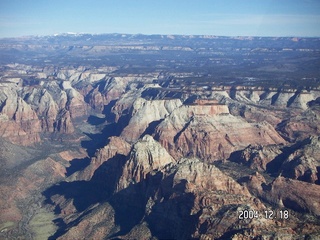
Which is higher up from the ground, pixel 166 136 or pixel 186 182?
pixel 186 182

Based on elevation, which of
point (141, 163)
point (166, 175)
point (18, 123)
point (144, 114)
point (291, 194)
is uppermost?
point (166, 175)

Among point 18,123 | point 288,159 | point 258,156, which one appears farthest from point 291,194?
point 18,123

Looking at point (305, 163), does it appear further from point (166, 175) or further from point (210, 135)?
point (210, 135)

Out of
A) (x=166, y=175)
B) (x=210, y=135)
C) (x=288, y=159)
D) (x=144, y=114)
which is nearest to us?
(x=166, y=175)

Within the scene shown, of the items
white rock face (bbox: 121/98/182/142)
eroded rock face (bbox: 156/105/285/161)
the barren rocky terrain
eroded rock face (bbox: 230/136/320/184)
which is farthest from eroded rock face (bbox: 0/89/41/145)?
eroded rock face (bbox: 230/136/320/184)

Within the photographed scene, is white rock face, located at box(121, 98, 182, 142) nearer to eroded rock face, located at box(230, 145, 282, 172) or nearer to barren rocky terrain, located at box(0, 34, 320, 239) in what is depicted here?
barren rocky terrain, located at box(0, 34, 320, 239)

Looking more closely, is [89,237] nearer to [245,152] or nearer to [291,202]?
[291,202]


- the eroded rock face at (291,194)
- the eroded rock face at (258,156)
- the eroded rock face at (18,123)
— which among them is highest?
the eroded rock face at (291,194)

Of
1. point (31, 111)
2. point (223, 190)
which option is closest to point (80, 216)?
point (223, 190)

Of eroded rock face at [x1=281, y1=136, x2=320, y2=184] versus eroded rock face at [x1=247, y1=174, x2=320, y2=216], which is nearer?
eroded rock face at [x1=247, y1=174, x2=320, y2=216]

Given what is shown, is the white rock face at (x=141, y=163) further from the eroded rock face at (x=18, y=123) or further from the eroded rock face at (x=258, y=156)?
the eroded rock face at (x=18, y=123)

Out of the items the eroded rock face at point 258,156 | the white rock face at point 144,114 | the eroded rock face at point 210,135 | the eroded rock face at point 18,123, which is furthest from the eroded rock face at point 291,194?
the eroded rock face at point 18,123
